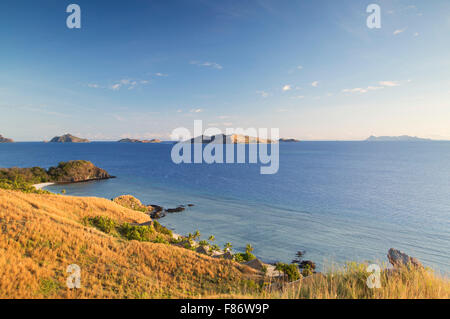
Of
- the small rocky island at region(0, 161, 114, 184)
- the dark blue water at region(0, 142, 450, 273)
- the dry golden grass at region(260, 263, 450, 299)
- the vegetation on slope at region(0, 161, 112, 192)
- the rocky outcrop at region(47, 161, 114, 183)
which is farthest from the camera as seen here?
the rocky outcrop at region(47, 161, 114, 183)

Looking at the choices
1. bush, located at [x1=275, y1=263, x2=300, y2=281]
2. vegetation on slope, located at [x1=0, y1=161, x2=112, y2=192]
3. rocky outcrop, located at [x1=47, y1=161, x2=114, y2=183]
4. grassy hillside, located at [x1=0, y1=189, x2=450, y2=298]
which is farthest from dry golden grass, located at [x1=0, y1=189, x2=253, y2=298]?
rocky outcrop, located at [x1=47, y1=161, x2=114, y2=183]

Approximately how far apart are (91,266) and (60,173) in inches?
3008

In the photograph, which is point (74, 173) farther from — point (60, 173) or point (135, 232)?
point (135, 232)

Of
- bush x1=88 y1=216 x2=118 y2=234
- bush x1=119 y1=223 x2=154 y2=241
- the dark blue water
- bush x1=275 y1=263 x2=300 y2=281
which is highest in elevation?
bush x1=88 y1=216 x2=118 y2=234

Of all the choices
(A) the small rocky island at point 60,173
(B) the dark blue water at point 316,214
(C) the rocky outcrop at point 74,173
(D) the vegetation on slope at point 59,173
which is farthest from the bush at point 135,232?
(C) the rocky outcrop at point 74,173

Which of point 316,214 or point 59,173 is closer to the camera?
point 316,214

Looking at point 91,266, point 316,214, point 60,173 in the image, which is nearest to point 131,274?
point 91,266

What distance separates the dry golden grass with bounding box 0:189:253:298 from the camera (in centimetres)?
781

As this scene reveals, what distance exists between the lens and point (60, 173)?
70.7 m

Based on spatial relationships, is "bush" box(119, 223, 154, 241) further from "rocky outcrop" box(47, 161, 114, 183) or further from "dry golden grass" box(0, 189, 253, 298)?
"rocky outcrop" box(47, 161, 114, 183)

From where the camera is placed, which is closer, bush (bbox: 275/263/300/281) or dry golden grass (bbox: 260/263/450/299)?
dry golden grass (bbox: 260/263/450/299)

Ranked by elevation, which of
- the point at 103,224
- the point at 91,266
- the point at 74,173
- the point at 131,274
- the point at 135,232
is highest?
the point at 91,266

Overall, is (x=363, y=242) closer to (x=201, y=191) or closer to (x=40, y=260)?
(x=40, y=260)

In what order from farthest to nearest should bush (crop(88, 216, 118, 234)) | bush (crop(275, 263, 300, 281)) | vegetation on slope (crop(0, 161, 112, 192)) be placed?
vegetation on slope (crop(0, 161, 112, 192)) < bush (crop(88, 216, 118, 234)) < bush (crop(275, 263, 300, 281))
